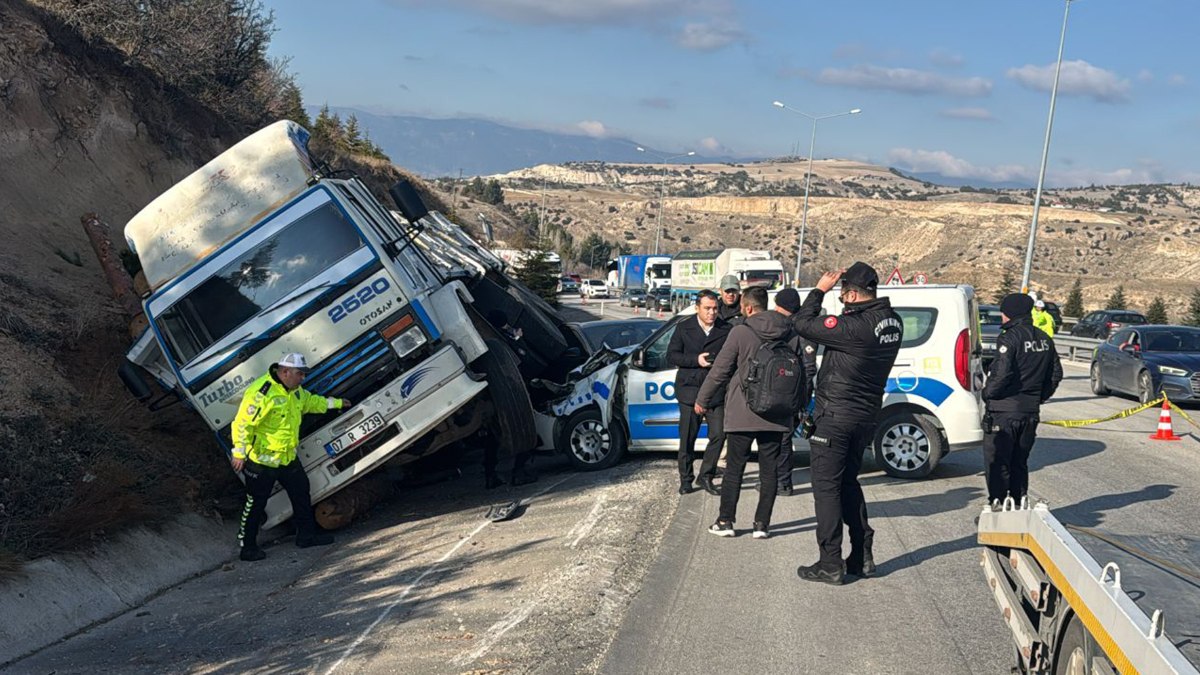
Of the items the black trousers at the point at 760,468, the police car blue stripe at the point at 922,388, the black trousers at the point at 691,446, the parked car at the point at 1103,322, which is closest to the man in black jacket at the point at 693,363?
the black trousers at the point at 691,446

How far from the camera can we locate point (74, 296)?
11.7 metres

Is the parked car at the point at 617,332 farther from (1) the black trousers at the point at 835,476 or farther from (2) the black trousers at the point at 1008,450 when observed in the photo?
(1) the black trousers at the point at 835,476

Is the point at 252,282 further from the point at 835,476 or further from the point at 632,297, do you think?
the point at 632,297

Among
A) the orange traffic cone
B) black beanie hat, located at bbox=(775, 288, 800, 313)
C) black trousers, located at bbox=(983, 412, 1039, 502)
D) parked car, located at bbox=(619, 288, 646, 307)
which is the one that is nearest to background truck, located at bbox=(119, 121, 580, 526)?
black beanie hat, located at bbox=(775, 288, 800, 313)

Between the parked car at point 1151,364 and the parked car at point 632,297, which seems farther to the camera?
the parked car at point 632,297

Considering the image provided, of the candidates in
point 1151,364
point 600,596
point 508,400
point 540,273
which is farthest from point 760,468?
point 540,273

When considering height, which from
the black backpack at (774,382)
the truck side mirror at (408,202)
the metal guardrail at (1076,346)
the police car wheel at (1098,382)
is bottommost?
the metal guardrail at (1076,346)

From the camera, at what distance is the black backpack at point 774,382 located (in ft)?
22.7

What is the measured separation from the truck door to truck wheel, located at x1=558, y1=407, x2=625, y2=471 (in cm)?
18

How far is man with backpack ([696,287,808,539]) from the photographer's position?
6961 millimetres

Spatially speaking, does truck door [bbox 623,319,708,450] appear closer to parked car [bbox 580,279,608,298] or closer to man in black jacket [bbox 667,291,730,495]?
man in black jacket [bbox 667,291,730,495]

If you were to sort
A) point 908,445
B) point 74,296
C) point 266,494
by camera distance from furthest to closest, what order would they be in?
point 74,296, point 908,445, point 266,494

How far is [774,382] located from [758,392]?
13cm

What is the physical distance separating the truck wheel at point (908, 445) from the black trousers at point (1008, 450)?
1.85 meters
